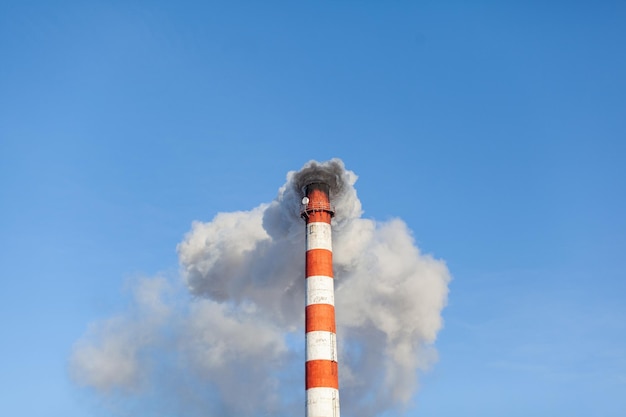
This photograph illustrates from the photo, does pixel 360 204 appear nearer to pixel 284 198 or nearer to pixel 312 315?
pixel 284 198

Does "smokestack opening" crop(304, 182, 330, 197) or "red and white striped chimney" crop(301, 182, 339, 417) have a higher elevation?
"smokestack opening" crop(304, 182, 330, 197)

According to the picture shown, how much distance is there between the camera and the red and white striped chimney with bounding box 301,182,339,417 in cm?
5194

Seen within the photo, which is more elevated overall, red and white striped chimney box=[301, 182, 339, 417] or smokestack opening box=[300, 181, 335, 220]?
smokestack opening box=[300, 181, 335, 220]

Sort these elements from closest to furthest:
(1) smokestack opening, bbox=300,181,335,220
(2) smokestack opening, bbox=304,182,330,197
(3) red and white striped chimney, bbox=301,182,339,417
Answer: (3) red and white striped chimney, bbox=301,182,339,417 → (1) smokestack opening, bbox=300,181,335,220 → (2) smokestack opening, bbox=304,182,330,197

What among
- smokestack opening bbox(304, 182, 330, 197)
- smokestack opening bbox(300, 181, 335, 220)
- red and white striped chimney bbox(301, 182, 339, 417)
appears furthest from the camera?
smokestack opening bbox(304, 182, 330, 197)

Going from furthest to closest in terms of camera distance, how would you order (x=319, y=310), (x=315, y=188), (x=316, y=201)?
(x=315, y=188), (x=316, y=201), (x=319, y=310)

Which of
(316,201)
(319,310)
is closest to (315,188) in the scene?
(316,201)

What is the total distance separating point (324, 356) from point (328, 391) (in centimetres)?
245

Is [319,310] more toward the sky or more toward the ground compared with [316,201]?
more toward the ground

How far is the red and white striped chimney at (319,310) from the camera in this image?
51.9m

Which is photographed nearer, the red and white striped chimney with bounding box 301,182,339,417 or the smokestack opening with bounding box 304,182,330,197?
the red and white striped chimney with bounding box 301,182,339,417

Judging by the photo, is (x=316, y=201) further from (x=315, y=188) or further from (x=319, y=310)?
(x=319, y=310)

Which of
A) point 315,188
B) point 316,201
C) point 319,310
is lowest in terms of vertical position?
point 319,310

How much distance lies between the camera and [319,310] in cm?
5384
